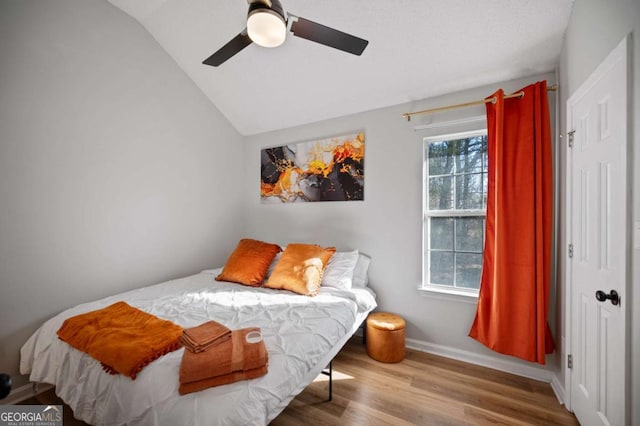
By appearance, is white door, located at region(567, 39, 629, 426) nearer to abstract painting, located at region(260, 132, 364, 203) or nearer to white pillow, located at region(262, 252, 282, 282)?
abstract painting, located at region(260, 132, 364, 203)

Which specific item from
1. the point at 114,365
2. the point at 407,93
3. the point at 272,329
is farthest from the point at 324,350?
the point at 407,93

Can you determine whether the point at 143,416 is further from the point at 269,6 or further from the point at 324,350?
the point at 269,6

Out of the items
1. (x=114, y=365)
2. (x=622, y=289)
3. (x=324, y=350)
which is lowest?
(x=324, y=350)

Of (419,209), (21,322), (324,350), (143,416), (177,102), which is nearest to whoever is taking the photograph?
(143,416)

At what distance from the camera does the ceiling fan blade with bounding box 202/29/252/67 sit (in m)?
1.47

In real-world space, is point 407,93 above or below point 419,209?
above

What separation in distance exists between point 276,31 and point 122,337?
5.79 feet

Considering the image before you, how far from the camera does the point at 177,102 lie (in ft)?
9.28

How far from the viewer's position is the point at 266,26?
49.5 inches

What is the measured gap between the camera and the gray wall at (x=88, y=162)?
1802 millimetres

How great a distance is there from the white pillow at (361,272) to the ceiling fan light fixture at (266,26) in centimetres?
204

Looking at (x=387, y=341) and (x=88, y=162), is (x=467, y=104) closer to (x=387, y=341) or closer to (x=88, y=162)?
(x=387, y=341)

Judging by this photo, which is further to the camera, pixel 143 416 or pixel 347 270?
pixel 347 270

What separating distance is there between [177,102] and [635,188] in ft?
11.7
